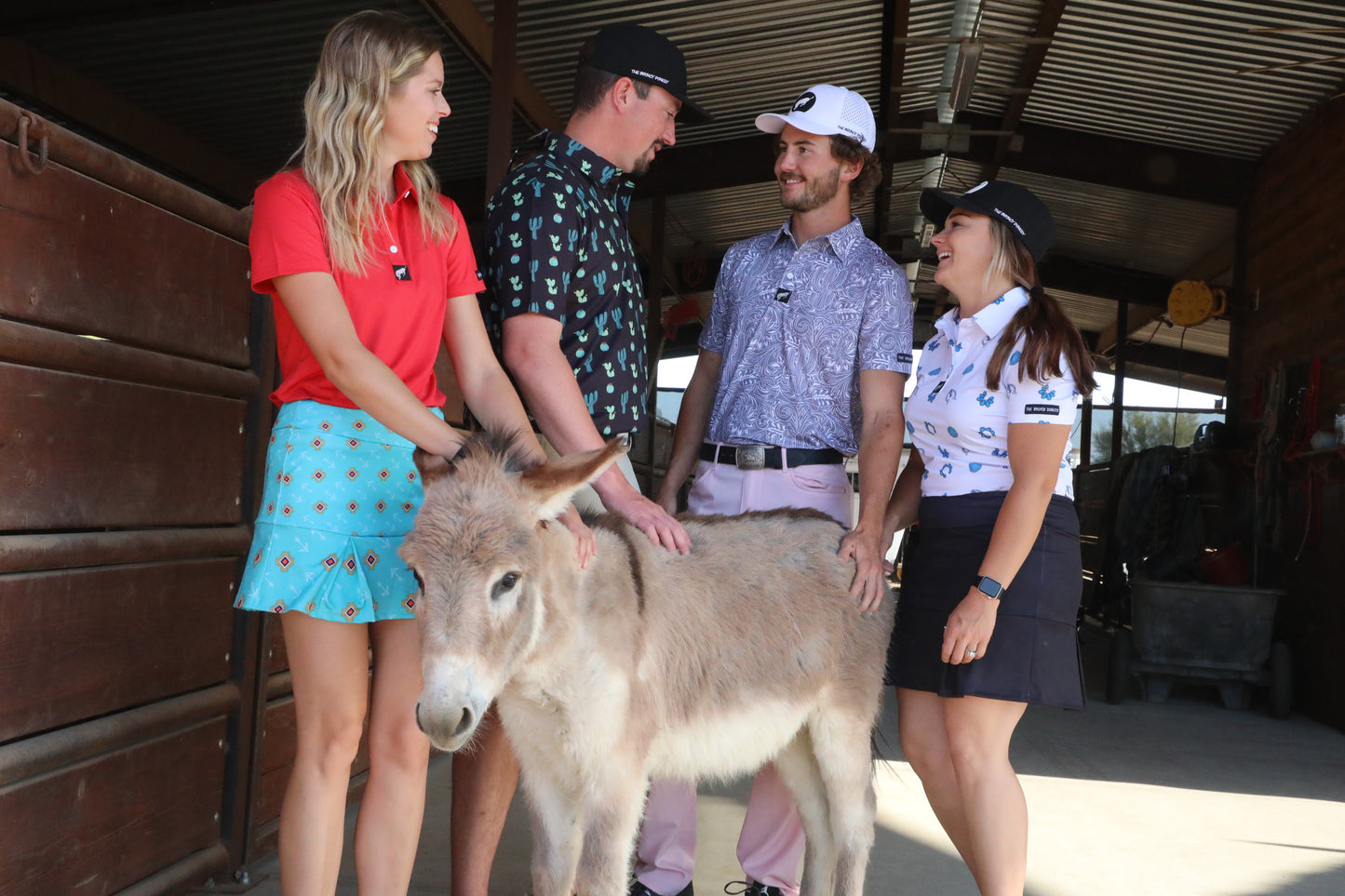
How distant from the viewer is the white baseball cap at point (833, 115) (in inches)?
146

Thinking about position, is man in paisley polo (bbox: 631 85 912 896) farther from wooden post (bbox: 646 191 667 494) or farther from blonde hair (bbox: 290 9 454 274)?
wooden post (bbox: 646 191 667 494)

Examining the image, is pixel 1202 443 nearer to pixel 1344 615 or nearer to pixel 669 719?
pixel 1344 615

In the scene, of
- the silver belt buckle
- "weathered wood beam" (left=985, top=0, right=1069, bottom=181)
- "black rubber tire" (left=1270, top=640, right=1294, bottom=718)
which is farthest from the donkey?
"weathered wood beam" (left=985, top=0, right=1069, bottom=181)

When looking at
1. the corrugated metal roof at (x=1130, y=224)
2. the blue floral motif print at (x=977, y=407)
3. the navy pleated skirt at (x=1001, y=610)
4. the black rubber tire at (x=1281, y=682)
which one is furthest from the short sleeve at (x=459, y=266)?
the corrugated metal roof at (x=1130, y=224)

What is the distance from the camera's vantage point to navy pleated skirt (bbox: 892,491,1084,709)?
10.1 ft

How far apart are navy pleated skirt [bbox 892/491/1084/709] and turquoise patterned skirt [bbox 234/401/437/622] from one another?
4.89 feet

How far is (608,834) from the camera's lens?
2848mm

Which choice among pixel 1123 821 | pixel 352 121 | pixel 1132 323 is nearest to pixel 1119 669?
pixel 1123 821

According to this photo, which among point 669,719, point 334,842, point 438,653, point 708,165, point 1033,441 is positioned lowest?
point 334,842

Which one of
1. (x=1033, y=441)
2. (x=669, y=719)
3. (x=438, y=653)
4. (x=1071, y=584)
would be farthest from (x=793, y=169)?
(x=438, y=653)

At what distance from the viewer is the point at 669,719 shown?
121 inches

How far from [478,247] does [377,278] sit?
2.61 feet

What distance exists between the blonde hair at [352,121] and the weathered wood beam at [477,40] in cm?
520

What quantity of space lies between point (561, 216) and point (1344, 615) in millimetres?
7564
